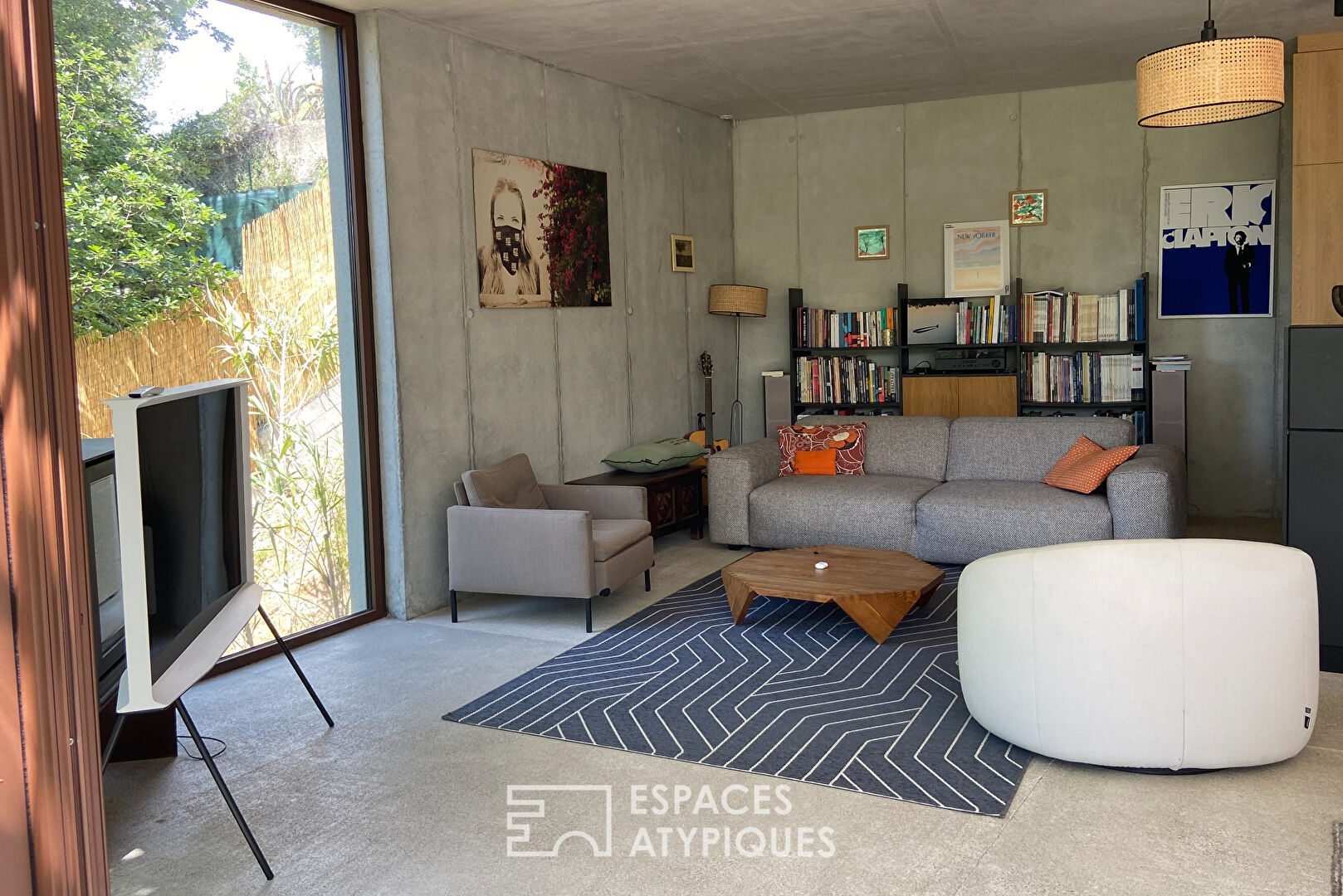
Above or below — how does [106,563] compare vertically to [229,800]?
above

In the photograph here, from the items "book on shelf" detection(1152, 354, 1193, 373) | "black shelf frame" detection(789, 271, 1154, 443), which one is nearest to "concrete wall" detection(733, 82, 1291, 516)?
"black shelf frame" detection(789, 271, 1154, 443)

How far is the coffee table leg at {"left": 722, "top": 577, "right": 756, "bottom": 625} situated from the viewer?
15.7 feet

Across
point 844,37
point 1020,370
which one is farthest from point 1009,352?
point 844,37

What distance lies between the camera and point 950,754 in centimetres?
340

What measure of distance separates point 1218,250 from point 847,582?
4226mm

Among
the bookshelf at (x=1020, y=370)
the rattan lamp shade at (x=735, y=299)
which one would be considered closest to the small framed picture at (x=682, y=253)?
the rattan lamp shade at (x=735, y=299)

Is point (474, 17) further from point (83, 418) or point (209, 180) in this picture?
point (83, 418)

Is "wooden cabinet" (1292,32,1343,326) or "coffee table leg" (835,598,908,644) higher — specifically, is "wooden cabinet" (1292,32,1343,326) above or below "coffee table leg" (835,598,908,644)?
above

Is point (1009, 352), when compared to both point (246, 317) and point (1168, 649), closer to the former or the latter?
point (1168, 649)

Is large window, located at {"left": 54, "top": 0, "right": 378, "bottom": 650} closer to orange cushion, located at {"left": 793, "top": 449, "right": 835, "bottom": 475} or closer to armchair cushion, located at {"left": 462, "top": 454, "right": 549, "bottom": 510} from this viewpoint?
armchair cushion, located at {"left": 462, "top": 454, "right": 549, "bottom": 510}

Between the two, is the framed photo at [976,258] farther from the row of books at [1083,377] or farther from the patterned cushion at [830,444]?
the patterned cushion at [830,444]

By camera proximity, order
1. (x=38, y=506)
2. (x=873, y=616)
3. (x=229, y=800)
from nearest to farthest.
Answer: (x=38, y=506) < (x=229, y=800) < (x=873, y=616)

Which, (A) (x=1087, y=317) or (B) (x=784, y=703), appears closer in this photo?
(B) (x=784, y=703)

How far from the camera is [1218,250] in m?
7.15
